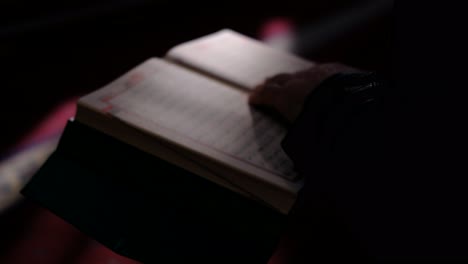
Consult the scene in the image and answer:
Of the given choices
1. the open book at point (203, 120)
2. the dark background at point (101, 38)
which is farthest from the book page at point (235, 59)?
the dark background at point (101, 38)

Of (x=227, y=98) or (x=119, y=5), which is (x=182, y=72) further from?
(x=119, y=5)

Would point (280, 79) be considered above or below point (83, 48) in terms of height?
above

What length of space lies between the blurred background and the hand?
Result: 0.14m

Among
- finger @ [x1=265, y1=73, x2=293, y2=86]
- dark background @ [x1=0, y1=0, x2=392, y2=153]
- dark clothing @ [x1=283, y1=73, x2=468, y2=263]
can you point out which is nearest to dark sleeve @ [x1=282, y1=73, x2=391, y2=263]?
dark clothing @ [x1=283, y1=73, x2=468, y2=263]

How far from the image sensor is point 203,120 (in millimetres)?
618

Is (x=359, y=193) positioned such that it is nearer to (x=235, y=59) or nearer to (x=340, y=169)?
(x=340, y=169)

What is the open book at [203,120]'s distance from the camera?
54cm

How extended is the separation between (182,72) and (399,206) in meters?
0.39

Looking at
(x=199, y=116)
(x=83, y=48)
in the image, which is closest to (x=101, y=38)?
(x=83, y=48)

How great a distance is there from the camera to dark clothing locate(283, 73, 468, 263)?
0.43m

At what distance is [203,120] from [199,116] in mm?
11

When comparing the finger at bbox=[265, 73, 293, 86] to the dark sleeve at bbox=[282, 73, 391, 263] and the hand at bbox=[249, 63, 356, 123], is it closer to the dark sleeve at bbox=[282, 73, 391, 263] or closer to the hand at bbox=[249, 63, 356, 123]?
the hand at bbox=[249, 63, 356, 123]

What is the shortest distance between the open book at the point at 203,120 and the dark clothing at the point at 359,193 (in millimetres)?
41

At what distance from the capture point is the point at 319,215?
0.56 m
